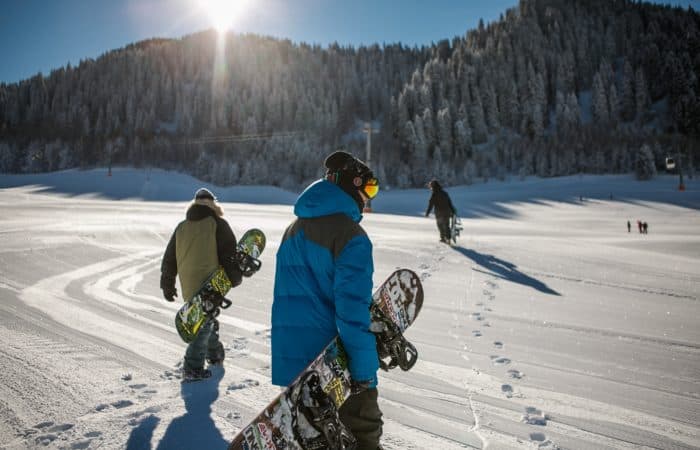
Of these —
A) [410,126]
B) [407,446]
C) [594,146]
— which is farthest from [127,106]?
[407,446]

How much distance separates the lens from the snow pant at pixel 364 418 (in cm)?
203

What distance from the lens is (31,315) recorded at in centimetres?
525

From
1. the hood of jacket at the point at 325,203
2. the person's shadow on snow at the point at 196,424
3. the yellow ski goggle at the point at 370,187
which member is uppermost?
the yellow ski goggle at the point at 370,187

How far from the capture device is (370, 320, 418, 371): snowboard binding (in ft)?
7.24

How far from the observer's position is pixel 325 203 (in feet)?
6.21

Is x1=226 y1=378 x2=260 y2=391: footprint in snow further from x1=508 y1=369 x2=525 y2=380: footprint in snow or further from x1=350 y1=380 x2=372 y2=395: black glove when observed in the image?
x1=508 y1=369 x2=525 y2=380: footprint in snow

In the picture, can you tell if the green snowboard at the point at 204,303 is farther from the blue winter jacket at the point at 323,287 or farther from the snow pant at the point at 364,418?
the snow pant at the point at 364,418

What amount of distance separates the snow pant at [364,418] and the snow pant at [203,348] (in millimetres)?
2086

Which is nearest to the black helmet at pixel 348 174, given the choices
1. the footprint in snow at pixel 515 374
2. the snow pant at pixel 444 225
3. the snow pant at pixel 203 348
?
the snow pant at pixel 203 348

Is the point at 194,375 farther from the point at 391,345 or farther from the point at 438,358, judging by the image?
the point at 438,358

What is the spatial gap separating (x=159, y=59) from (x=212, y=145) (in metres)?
63.5

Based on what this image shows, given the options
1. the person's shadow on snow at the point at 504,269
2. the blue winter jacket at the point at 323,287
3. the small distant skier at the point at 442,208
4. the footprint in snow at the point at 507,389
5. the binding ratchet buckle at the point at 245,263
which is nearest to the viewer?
the blue winter jacket at the point at 323,287

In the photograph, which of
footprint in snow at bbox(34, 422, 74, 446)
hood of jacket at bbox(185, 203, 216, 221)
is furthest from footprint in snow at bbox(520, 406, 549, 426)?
footprint in snow at bbox(34, 422, 74, 446)

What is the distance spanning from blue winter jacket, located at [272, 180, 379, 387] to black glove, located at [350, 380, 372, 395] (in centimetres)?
3
